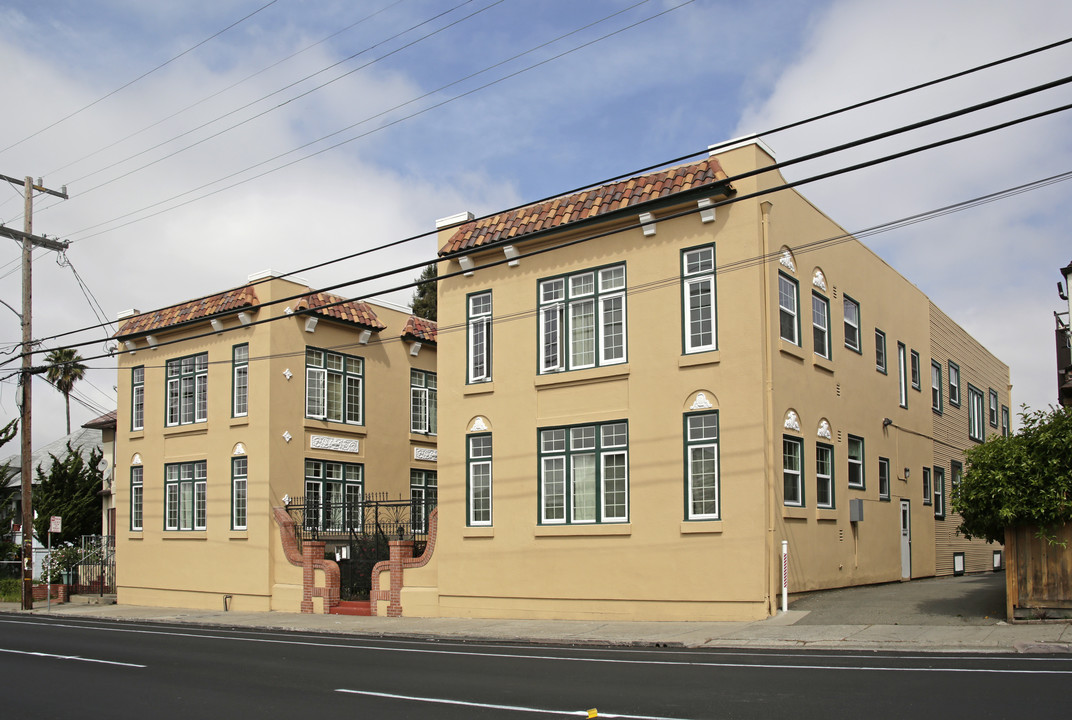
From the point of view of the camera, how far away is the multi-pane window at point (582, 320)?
Result: 19672 millimetres

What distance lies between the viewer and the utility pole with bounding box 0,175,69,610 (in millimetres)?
28453

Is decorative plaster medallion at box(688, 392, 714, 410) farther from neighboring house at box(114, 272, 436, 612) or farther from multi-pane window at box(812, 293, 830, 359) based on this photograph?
neighboring house at box(114, 272, 436, 612)

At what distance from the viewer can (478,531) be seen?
21.1m

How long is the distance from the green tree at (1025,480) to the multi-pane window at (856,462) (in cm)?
648

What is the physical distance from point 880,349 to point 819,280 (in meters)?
4.39

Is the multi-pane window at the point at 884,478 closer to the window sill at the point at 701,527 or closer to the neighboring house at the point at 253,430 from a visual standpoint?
the window sill at the point at 701,527

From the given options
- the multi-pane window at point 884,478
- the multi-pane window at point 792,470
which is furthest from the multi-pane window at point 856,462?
the multi-pane window at point 792,470

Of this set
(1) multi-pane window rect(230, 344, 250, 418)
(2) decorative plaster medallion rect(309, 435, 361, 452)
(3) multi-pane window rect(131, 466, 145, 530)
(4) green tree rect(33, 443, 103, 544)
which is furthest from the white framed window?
(4) green tree rect(33, 443, 103, 544)

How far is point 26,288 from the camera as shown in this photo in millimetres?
29391

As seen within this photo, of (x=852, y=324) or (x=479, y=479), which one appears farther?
(x=852, y=324)

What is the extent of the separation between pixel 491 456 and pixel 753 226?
747cm

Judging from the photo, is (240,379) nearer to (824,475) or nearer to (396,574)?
(396,574)

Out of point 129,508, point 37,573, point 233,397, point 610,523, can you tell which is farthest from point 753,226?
point 37,573

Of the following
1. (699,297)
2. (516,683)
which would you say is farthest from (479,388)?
(516,683)
